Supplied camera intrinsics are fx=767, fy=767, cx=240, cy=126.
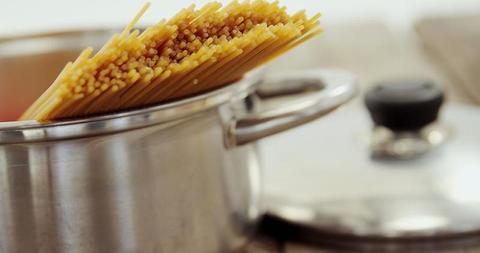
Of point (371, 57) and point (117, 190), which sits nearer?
point (117, 190)

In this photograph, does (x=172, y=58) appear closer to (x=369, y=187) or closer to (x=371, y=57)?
(x=369, y=187)

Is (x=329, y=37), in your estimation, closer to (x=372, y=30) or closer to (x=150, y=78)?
(x=372, y=30)

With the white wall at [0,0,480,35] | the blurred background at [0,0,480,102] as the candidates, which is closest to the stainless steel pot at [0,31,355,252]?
the blurred background at [0,0,480,102]

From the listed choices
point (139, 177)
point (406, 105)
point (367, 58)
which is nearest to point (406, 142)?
point (406, 105)

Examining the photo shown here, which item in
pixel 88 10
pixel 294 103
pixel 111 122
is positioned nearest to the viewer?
pixel 111 122

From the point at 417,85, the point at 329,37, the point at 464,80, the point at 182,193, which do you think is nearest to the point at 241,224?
the point at 182,193

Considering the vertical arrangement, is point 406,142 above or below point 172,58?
below

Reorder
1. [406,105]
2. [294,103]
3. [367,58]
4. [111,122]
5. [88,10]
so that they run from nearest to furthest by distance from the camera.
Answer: [111,122]
[294,103]
[406,105]
[367,58]
[88,10]

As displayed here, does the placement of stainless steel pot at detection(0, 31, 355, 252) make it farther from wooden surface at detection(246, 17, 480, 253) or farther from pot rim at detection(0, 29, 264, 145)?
wooden surface at detection(246, 17, 480, 253)

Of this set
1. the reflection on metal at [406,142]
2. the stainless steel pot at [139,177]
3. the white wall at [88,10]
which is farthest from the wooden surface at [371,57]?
the white wall at [88,10]
